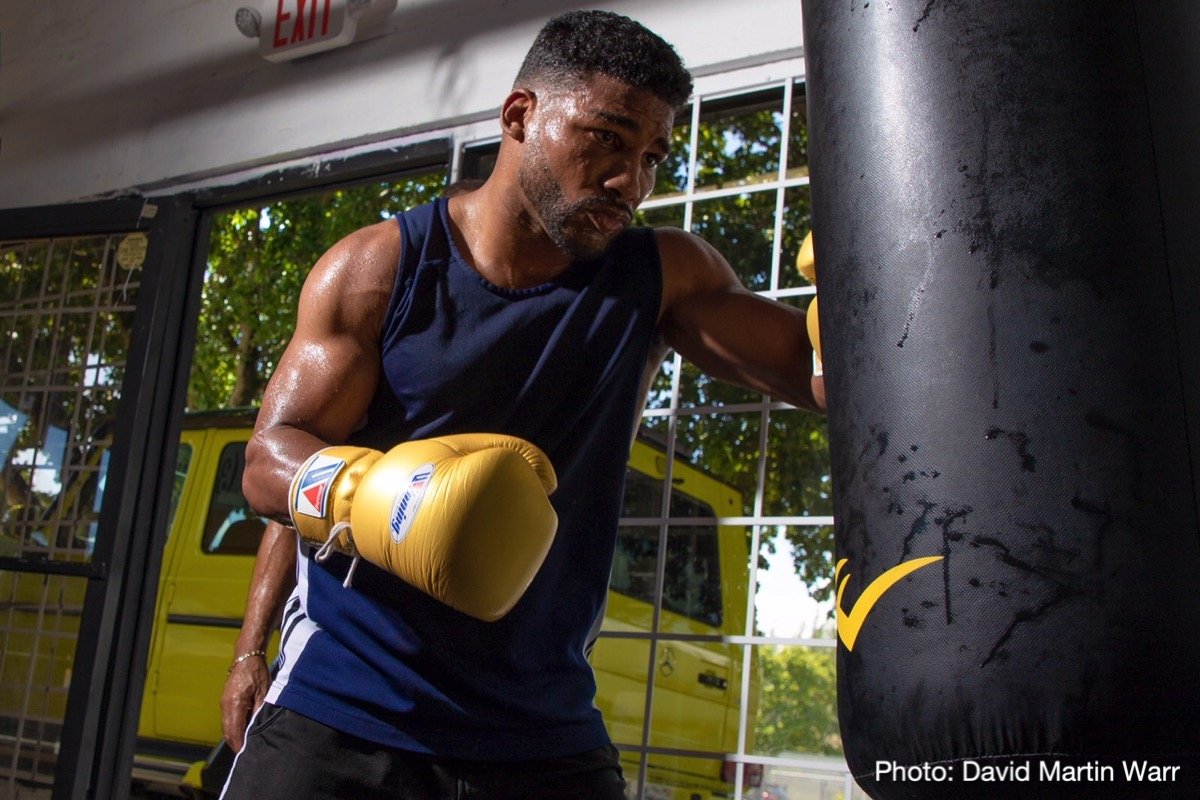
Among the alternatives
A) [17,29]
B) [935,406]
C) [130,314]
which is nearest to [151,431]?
[130,314]

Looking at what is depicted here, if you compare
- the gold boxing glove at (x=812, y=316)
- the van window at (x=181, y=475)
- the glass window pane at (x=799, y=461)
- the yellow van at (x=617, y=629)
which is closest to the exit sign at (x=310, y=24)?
the yellow van at (x=617, y=629)

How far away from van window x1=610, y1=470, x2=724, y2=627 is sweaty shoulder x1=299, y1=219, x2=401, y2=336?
1.92 m

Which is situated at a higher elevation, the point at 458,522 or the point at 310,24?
the point at 310,24

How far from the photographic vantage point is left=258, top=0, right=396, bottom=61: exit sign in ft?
10.5

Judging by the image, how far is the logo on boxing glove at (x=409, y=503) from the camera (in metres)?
1.42

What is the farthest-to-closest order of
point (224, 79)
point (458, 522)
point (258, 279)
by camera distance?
point (258, 279) < point (224, 79) < point (458, 522)

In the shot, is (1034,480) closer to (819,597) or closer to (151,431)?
(151,431)

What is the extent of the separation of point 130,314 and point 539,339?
2.22 metres

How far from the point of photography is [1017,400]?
1146 mm

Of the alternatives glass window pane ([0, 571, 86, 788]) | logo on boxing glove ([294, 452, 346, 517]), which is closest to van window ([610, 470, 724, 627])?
glass window pane ([0, 571, 86, 788])

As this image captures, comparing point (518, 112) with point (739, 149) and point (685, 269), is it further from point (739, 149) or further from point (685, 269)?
point (739, 149)

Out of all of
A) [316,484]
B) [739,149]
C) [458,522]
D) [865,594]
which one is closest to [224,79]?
[739,149]

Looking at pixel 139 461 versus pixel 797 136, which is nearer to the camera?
pixel 139 461

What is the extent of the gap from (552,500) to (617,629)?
203 centimetres
